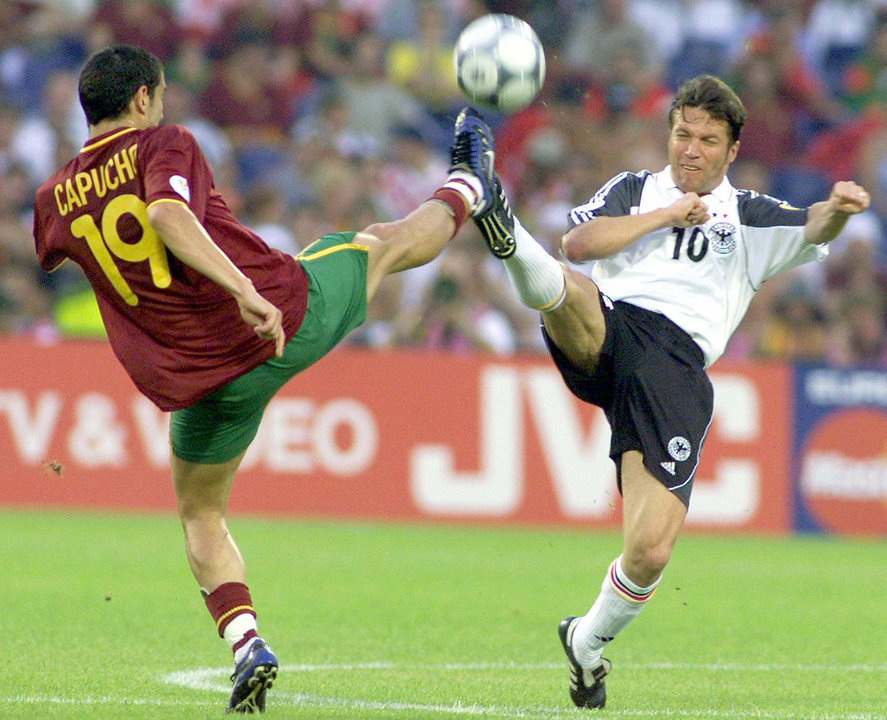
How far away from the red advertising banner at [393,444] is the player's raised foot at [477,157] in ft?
21.5

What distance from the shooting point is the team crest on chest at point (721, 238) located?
20.3ft

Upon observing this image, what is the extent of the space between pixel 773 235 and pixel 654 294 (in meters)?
0.54

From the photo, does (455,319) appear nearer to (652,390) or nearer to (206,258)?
(652,390)

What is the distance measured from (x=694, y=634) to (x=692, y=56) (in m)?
10.7

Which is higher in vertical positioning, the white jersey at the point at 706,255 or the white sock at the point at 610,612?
the white jersey at the point at 706,255

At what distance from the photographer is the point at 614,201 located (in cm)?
623

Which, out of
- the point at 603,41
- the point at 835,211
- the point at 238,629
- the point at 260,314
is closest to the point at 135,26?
the point at 603,41

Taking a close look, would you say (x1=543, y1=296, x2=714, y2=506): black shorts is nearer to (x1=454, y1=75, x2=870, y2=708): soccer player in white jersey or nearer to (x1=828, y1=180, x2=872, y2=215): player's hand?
(x1=454, y1=75, x2=870, y2=708): soccer player in white jersey

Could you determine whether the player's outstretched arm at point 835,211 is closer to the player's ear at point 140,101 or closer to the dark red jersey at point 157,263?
the dark red jersey at point 157,263

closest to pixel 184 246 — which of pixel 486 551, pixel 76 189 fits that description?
pixel 76 189

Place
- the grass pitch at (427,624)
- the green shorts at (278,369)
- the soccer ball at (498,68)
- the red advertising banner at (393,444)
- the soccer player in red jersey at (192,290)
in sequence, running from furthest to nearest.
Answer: the red advertising banner at (393,444), the soccer ball at (498,68), the grass pitch at (427,624), the green shorts at (278,369), the soccer player in red jersey at (192,290)

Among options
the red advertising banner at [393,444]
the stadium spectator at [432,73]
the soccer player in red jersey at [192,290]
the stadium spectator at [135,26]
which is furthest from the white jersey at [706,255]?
the stadium spectator at [135,26]

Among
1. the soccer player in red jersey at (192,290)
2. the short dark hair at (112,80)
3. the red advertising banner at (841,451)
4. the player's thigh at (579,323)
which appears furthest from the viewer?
the red advertising banner at (841,451)

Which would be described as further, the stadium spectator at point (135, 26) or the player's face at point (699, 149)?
the stadium spectator at point (135, 26)
